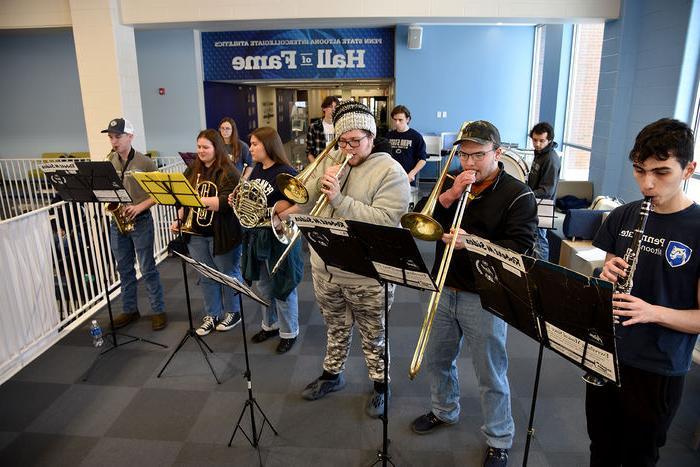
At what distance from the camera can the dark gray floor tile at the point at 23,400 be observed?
3162 mm

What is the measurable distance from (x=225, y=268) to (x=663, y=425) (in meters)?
3.23

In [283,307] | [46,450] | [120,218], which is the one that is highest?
[120,218]

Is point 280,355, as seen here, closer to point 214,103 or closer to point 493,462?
point 493,462

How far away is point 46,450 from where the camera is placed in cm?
290

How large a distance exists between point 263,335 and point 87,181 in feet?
6.20

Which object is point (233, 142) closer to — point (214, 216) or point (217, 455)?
point (214, 216)

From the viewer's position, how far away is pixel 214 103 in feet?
36.9

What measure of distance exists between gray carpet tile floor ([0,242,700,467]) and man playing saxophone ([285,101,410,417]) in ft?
1.19

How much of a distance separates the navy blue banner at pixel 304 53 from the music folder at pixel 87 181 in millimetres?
7517

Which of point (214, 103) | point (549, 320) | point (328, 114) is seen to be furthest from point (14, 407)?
point (214, 103)

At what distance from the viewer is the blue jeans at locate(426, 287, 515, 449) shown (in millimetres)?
2486

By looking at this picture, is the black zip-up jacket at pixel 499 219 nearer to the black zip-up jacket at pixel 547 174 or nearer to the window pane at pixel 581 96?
the black zip-up jacket at pixel 547 174

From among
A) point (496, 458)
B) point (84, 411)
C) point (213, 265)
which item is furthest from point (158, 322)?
point (496, 458)

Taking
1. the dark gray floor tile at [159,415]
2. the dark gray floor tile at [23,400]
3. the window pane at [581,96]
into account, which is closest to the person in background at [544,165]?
the window pane at [581,96]
